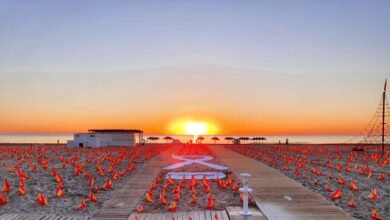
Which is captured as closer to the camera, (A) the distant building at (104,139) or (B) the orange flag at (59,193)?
(B) the orange flag at (59,193)

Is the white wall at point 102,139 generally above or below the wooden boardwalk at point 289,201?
above

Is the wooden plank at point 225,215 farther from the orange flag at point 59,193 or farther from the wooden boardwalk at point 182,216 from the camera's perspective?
the orange flag at point 59,193

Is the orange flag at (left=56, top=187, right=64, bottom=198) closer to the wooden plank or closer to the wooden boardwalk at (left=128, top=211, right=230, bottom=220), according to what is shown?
the wooden boardwalk at (left=128, top=211, right=230, bottom=220)

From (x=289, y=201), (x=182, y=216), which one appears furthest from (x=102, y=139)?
(x=182, y=216)

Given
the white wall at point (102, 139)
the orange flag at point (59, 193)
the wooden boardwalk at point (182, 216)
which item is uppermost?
the white wall at point (102, 139)

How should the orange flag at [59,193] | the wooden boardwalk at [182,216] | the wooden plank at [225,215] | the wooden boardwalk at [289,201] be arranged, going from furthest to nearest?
the orange flag at [59,193]
the wooden boardwalk at [289,201]
the wooden boardwalk at [182,216]
the wooden plank at [225,215]

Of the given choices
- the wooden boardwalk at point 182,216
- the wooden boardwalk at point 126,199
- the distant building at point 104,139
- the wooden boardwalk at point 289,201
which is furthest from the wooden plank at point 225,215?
the distant building at point 104,139

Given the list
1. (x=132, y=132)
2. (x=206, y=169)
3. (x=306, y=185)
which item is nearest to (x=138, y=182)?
(x=206, y=169)

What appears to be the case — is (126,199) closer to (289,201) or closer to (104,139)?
(289,201)

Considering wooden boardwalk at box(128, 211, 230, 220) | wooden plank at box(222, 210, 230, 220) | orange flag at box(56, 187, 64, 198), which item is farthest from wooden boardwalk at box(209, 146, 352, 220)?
orange flag at box(56, 187, 64, 198)

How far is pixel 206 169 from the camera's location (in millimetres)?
26281

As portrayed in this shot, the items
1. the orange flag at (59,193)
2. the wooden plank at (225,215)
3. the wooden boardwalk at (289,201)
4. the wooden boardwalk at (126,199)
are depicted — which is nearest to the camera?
the wooden plank at (225,215)

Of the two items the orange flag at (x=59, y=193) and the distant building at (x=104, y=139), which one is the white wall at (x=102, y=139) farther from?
the orange flag at (x=59, y=193)

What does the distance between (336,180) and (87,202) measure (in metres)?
13.4
